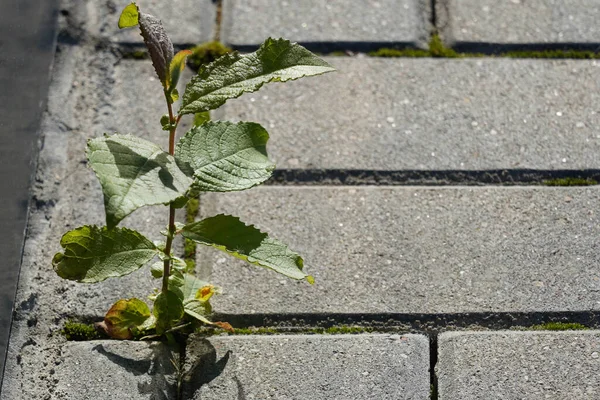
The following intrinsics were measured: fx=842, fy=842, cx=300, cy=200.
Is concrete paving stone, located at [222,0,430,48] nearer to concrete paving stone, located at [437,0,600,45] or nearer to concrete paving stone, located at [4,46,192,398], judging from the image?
concrete paving stone, located at [437,0,600,45]

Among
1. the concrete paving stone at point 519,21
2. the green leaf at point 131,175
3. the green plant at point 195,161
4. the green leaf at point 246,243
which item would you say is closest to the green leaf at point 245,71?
the green plant at point 195,161

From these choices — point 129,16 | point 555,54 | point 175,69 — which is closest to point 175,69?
point 175,69

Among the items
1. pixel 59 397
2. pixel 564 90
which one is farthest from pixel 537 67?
pixel 59 397

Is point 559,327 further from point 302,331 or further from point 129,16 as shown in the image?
point 129,16

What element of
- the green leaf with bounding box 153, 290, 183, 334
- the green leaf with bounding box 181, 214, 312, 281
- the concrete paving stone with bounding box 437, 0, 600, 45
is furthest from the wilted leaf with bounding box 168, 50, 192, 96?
the concrete paving stone with bounding box 437, 0, 600, 45

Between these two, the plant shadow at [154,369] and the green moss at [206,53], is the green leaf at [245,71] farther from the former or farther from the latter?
the green moss at [206,53]
